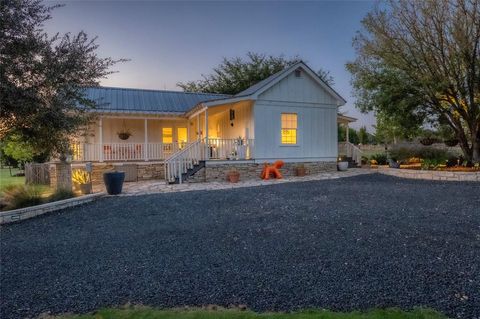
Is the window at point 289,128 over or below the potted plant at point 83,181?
over

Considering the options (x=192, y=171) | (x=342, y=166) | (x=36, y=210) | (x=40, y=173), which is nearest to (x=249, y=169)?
(x=192, y=171)

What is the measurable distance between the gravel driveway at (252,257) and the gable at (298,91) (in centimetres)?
794

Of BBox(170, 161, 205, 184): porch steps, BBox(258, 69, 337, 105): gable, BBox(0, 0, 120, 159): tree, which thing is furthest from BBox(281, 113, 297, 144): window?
BBox(0, 0, 120, 159): tree

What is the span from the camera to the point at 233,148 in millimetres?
14523

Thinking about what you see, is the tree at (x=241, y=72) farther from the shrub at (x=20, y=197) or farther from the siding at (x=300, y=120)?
the shrub at (x=20, y=197)

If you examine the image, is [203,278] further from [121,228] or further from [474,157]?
[474,157]

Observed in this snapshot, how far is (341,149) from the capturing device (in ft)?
62.6

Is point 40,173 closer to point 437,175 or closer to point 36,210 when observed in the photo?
point 36,210

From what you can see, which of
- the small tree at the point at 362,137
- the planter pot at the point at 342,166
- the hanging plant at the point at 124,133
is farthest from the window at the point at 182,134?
the small tree at the point at 362,137

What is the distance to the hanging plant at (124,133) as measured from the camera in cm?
1642

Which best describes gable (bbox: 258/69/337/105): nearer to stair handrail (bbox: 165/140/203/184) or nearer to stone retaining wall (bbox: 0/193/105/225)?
stair handrail (bbox: 165/140/203/184)

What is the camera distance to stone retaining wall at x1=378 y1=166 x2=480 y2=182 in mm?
11750

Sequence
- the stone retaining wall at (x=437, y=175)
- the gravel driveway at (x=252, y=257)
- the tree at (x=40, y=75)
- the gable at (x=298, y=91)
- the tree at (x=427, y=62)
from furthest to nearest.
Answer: the gable at (x=298, y=91) → the tree at (x=427, y=62) → the stone retaining wall at (x=437, y=175) → the tree at (x=40, y=75) → the gravel driveway at (x=252, y=257)

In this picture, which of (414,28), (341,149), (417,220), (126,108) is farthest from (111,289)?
(341,149)
